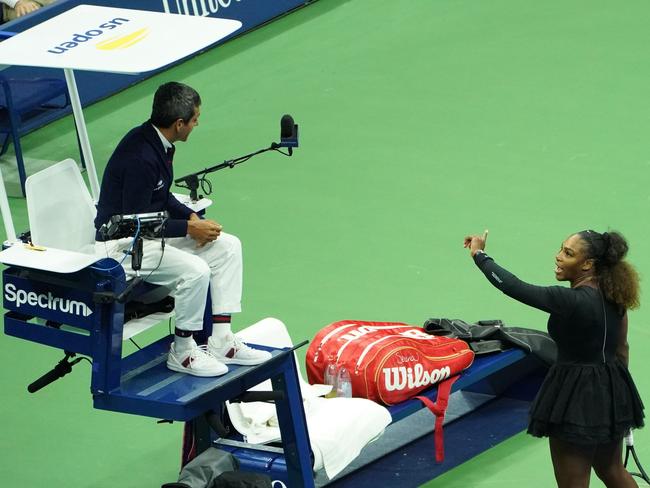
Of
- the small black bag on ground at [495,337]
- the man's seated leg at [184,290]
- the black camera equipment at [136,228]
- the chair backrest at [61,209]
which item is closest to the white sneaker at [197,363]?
the man's seated leg at [184,290]

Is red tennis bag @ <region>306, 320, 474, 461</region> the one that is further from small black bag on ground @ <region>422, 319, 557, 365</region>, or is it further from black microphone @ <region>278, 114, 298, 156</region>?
black microphone @ <region>278, 114, 298, 156</region>

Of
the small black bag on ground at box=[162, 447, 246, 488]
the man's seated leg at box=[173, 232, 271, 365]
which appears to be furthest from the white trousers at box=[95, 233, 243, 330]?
the small black bag on ground at box=[162, 447, 246, 488]

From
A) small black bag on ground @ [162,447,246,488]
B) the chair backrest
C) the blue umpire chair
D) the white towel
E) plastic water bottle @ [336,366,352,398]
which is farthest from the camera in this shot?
plastic water bottle @ [336,366,352,398]

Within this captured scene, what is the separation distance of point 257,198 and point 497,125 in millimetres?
2347

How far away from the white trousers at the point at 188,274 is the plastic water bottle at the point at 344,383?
95 centimetres

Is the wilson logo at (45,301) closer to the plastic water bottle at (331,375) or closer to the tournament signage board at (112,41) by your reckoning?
the tournament signage board at (112,41)

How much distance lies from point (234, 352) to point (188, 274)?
18.5 inches

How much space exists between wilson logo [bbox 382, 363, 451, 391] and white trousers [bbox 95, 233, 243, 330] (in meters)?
1.05

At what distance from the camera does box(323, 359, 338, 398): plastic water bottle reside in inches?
320

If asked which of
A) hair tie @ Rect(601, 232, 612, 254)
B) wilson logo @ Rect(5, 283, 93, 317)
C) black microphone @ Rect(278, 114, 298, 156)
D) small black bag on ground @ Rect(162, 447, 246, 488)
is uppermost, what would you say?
black microphone @ Rect(278, 114, 298, 156)

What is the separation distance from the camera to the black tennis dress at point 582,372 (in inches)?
269

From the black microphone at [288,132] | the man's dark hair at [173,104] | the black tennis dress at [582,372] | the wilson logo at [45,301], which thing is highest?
the man's dark hair at [173,104]

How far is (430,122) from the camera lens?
42.2 feet

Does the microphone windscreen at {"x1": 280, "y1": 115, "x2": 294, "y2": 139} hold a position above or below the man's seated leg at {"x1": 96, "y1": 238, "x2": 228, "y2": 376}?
above
